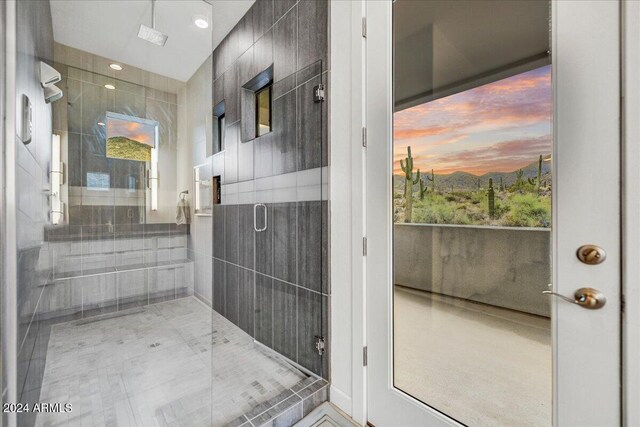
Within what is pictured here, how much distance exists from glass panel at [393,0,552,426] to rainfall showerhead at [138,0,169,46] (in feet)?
4.59

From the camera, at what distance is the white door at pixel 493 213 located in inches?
35.9

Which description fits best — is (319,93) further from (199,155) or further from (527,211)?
(527,211)

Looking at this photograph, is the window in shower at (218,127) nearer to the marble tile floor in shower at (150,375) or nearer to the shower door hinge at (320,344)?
the marble tile floor in shower at (150,375)

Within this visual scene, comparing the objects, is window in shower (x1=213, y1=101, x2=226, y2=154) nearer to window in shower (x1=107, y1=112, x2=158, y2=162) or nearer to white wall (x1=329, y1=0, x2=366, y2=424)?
window in shower (x1=107, y1=112, x2=158, y2=162)

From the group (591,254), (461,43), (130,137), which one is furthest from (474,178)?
(130,137)

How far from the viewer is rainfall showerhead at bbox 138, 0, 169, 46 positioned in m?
1.64

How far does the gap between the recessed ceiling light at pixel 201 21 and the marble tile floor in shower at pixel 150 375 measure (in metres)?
1.90

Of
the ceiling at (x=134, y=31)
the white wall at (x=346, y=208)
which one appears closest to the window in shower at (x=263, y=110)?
the ceiling at (x=134, y=31)

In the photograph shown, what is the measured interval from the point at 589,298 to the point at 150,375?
2.11 metres

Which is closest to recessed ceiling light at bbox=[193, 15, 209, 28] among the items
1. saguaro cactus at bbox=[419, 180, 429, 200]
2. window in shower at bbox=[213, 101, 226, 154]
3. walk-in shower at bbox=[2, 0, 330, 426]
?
walk-in shower at bbox=[2, 0, 330, 426]

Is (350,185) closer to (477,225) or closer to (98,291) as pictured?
(477,225)

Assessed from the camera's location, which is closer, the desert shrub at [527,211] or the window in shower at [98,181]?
the desert shrub at [527,211]

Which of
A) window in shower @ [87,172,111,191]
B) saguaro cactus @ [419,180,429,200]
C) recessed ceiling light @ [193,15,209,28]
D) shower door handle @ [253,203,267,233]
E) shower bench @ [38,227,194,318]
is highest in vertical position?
recessed ceiling light @ [193,15,209,28]

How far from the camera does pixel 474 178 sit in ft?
3.91
